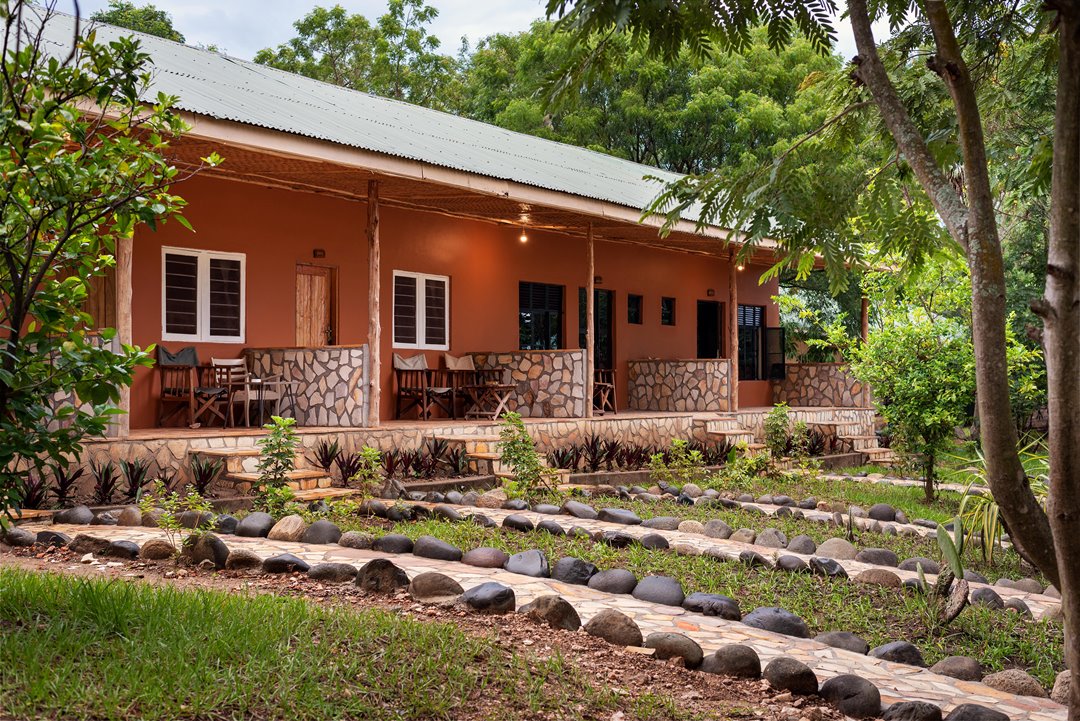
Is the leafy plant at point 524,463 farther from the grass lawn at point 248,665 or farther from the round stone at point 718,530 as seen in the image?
the grass lawn at point 248,665

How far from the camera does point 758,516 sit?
9828 mm

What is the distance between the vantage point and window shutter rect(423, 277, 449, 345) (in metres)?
15.7

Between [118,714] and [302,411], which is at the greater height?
[302,411]

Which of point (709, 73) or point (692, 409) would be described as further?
A: point (709, 73)

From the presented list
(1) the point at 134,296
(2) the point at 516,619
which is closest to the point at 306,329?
(1) the point at 134,296

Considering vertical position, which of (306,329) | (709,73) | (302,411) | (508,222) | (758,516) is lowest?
(758,516)

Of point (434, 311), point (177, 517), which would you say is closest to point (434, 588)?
point (177, 517)

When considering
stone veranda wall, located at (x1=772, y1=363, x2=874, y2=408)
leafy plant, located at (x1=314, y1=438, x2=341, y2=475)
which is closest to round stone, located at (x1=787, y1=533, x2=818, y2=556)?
leafy plant, located at (x1=314, y1=438, x2=341, y2=475)

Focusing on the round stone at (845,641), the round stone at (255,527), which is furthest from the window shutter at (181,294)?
the round stone at (845,641)

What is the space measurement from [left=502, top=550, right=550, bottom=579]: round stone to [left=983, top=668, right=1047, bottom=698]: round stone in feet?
8.70

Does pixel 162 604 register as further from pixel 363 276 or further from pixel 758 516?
pixel 363 276

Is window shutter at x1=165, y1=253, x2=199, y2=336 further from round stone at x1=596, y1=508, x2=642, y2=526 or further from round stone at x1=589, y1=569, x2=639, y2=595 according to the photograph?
round stone at x1=589, y1=569, x2=639, y2=595

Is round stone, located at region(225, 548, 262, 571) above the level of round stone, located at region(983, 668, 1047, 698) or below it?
above

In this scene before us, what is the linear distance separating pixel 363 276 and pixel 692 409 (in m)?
6.81
